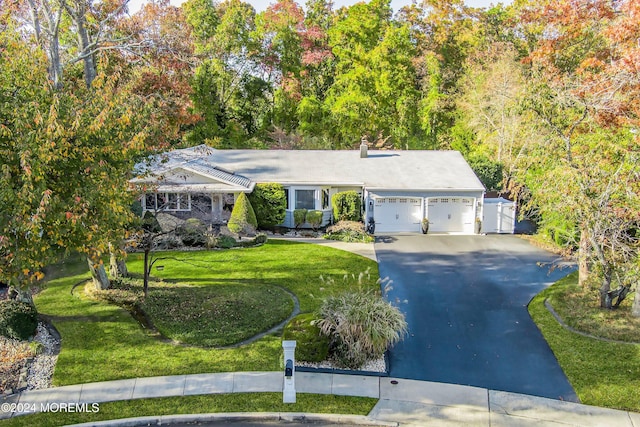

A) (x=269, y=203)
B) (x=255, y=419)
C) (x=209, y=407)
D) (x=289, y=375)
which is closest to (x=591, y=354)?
(x=289, y=375)

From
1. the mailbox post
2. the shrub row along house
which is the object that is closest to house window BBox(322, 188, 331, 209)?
→ the shrub row along house

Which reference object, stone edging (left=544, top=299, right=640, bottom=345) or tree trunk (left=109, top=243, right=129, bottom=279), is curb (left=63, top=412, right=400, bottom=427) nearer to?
stone edging (left=544, top=299, right=640, bottom=345)

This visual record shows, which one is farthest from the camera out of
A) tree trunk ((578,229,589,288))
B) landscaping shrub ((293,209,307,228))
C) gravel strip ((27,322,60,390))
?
landscaping shrub ((293,209,307,228))

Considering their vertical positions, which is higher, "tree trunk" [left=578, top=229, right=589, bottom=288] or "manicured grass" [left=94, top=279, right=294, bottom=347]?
"tree trunk" [left=578, top=229, right=589, bottom=288]

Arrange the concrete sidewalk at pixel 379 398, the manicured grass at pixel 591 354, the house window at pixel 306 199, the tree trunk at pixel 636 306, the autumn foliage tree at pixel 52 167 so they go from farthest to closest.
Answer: the house window at pixel 306 199 < the tree trunk at pixel 636 306 < the manicured grass at pixel 591 354 < the concrete sidewalk at pixel 379 398 < the autumn foliage tree at pixel 52 167

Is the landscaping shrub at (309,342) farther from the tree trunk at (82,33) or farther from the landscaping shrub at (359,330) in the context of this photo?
the tree trunk at (82,33)

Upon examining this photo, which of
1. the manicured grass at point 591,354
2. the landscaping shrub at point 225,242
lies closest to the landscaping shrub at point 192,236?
the landscaping shrub at point 225,242
